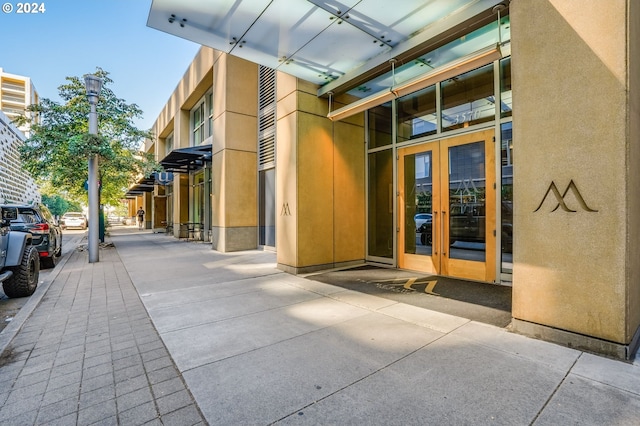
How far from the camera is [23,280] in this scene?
16.7ft

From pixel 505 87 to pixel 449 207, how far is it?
2376 mm

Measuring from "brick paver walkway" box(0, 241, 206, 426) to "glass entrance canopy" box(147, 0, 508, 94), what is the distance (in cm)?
444

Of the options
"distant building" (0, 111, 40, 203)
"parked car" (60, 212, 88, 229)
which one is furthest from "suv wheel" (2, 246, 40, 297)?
"parked car" (60, 212, 88, 229)

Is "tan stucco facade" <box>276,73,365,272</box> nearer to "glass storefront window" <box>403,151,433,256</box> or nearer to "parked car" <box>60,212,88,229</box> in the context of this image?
"glass storefront window" <box>403,151,433,256</box>

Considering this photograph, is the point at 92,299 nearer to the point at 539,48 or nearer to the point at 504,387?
the point at 504,387

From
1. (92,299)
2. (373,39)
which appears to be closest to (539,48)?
(373,39)

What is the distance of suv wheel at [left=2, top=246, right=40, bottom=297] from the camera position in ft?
16.5

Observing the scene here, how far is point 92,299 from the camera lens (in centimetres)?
493

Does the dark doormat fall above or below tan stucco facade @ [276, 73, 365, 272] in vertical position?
below

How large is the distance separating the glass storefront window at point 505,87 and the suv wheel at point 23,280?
28.8 feet

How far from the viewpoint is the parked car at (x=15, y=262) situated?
15.8ft

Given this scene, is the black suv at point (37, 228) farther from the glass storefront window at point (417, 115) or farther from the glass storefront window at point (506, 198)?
the glass storefront window at point (506, 198)

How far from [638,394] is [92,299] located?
6.70m

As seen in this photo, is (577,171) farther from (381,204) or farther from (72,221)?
(72,221)
